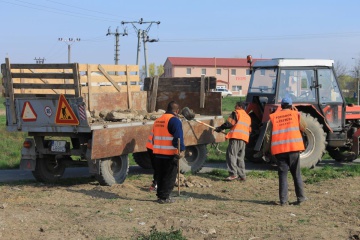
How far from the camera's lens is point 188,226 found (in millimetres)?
7824

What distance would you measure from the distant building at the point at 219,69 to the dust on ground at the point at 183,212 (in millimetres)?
86636

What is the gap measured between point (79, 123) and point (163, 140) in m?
1.75

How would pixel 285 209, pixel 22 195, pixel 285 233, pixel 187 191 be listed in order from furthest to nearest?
1. pixel 187 191
2. pixel 22 195
3. pixel 285 209
4. pixel 285 233

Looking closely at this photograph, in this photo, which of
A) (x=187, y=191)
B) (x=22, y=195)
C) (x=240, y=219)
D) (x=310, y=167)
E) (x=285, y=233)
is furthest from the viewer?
(x=310, y=167)

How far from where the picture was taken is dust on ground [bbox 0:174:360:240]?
297 inches

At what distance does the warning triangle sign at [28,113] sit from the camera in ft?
36.7

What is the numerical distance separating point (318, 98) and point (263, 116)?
1.35 metres

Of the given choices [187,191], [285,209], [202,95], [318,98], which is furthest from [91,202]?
[318,98]

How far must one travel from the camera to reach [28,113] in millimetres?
11203

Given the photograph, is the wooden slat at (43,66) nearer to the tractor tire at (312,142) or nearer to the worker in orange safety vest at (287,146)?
the worker in orange safety vest at (287,146)

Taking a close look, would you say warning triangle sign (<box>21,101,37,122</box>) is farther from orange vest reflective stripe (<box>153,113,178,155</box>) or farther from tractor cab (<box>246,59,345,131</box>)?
tractor cab (<box>246,59,345,131</box>)

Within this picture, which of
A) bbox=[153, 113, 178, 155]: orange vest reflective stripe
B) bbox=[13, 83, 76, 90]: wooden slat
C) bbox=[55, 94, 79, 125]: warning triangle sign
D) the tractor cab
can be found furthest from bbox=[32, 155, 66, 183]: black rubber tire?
the tractor cab

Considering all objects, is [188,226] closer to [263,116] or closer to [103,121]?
[103,121]

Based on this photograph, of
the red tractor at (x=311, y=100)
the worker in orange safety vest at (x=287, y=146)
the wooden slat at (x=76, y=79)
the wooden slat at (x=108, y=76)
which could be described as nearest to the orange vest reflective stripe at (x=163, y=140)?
the worker in orange safety vest at (x=287, y=146)
